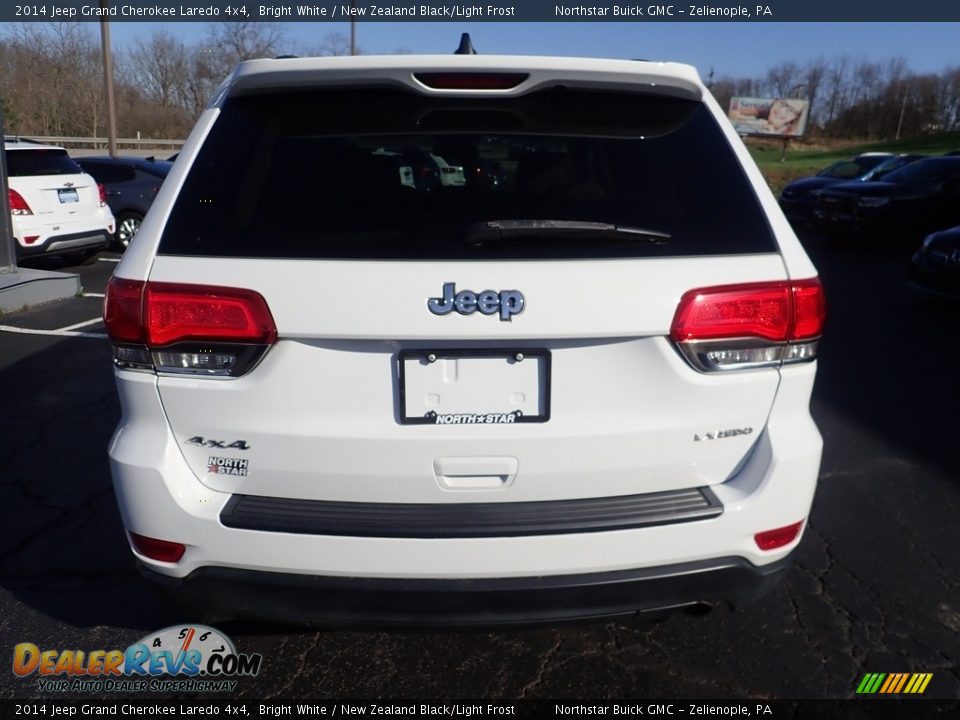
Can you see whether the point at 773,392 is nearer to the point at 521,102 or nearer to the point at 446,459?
the point at 446,459

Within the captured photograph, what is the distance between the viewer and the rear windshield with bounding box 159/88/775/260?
2.02 meters

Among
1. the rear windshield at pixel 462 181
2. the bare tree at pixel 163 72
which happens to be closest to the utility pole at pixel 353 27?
the bare tree at pixel 163 72

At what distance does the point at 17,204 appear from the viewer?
9477mm

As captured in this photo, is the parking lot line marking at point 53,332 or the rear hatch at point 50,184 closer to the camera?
the parking lot line marking at point 53,332

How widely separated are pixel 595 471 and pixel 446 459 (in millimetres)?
392

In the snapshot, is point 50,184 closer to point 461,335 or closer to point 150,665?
point 150,665

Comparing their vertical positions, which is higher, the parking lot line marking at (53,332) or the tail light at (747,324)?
Result: the tail light at (747,324)

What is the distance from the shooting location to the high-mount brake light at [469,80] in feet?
7.12

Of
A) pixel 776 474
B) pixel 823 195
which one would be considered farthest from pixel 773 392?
pixel 823 195

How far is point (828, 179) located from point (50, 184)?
1478cm

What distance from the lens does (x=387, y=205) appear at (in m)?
2.13

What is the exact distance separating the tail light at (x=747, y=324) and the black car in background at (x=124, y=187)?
38.6ft

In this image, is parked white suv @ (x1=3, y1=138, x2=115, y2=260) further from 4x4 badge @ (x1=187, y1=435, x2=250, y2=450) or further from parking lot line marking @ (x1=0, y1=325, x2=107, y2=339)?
4x4 badge @ (x1=187, y1=435, x2=250, y2=450)

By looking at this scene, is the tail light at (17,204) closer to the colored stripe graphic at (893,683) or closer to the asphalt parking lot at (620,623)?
the asphalt parking lot at (620,623)
